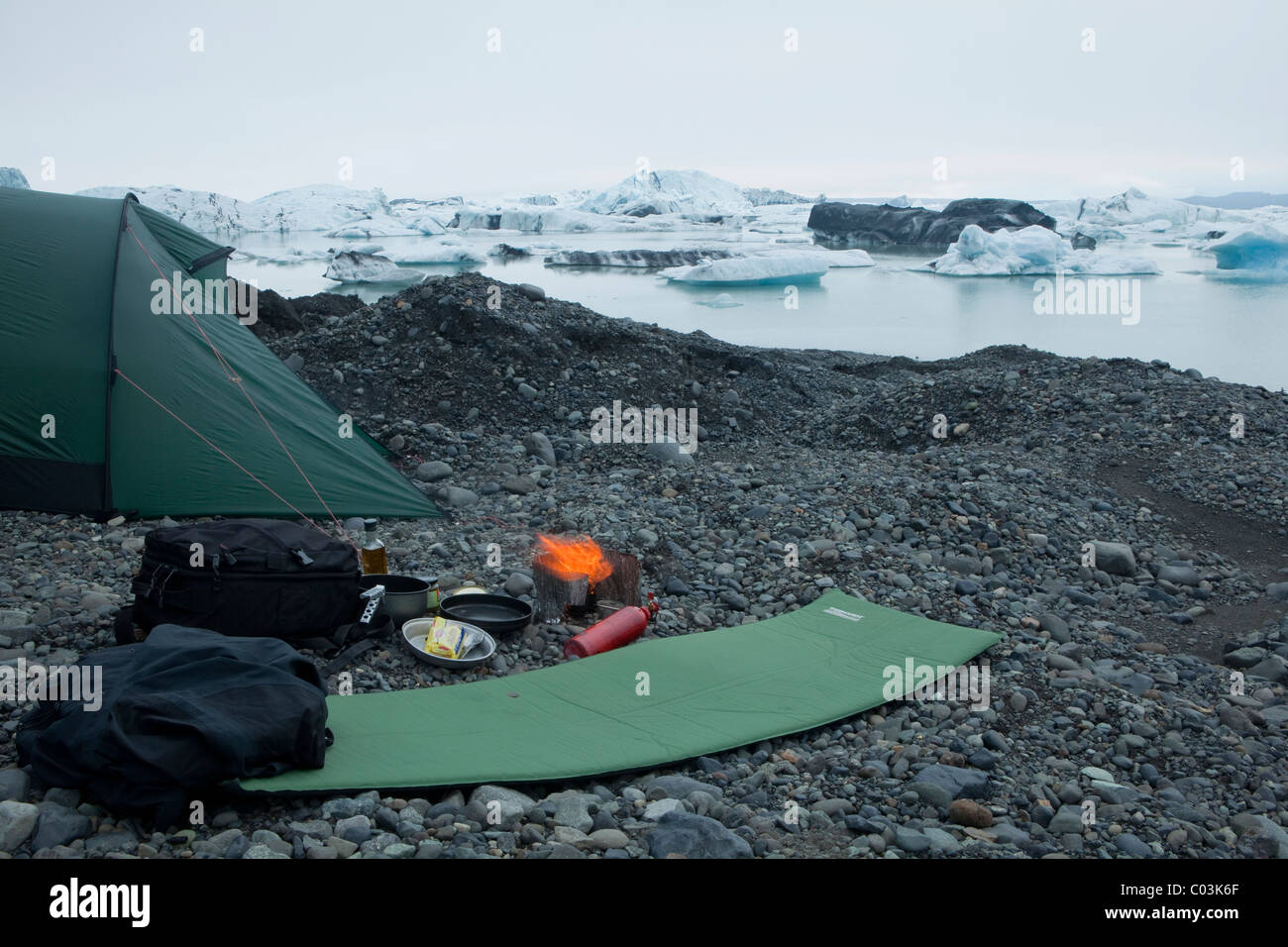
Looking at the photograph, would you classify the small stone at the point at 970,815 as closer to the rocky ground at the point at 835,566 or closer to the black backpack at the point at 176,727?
the rocky ground at the point at 835,566

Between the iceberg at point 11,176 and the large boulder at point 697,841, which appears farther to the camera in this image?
the iceberg at point 11,176

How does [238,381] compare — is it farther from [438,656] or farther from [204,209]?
[204,209]

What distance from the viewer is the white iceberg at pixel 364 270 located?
26.2 metres

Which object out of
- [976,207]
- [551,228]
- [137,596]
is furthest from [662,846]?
[551,228]

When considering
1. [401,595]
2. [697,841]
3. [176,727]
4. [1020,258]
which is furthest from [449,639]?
[1020,258]

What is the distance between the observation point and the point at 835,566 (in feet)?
18.7

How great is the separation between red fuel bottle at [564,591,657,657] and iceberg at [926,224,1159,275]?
1044 inches

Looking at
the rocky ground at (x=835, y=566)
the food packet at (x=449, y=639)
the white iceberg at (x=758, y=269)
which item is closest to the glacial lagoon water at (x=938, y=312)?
the white iceberg at (x=758, y=269)

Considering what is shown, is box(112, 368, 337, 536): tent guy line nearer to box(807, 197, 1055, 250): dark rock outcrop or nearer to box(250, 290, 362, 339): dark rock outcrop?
box(250, 290, 362, 339): dark rock outcrop

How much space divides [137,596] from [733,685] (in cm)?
248

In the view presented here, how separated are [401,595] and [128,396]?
2295 millimetres

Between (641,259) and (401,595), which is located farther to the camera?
(641,259)

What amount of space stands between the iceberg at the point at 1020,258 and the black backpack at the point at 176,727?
93.2ft
